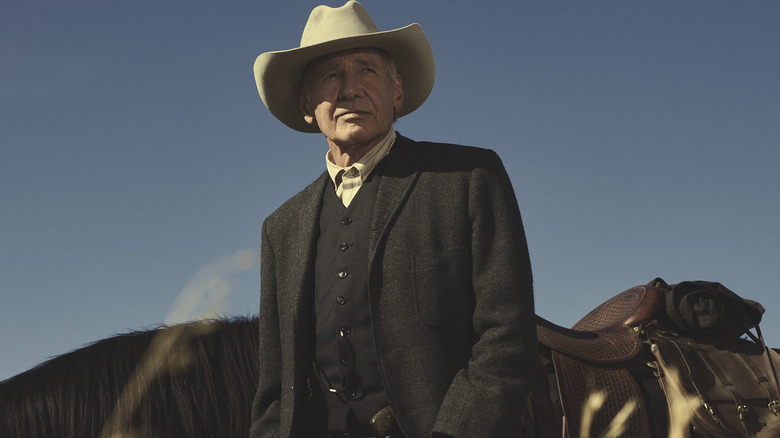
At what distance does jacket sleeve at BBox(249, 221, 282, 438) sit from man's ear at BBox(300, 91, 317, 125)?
44 cm

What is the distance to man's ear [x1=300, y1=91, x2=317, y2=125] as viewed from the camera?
260cm

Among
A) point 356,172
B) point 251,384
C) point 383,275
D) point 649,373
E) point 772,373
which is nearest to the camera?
point 383,275

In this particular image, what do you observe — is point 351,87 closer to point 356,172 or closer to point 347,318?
point 356,172

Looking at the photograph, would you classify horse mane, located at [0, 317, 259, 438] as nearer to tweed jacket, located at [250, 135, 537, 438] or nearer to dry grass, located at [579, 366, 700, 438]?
tweed jacket, located at [250, 135, 537, 438]

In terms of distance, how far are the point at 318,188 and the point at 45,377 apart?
1.36 meters

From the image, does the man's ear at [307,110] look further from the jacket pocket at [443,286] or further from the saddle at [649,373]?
the saddle at [649,373]

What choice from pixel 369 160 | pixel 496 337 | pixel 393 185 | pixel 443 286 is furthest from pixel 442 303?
pixel 369 160

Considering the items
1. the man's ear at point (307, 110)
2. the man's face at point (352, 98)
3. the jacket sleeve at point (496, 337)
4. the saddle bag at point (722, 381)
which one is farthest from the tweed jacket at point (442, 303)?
the saddle bag at point (722, 381)

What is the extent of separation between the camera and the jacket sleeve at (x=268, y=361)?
7.99 ft

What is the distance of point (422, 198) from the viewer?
228 centimetres

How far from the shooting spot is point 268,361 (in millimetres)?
2533

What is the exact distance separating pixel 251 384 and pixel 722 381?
2.29 metres

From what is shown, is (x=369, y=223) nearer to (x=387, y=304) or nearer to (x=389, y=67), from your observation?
(x=387, y=304)

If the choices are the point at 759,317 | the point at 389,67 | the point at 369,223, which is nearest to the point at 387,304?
the point at 369,223
